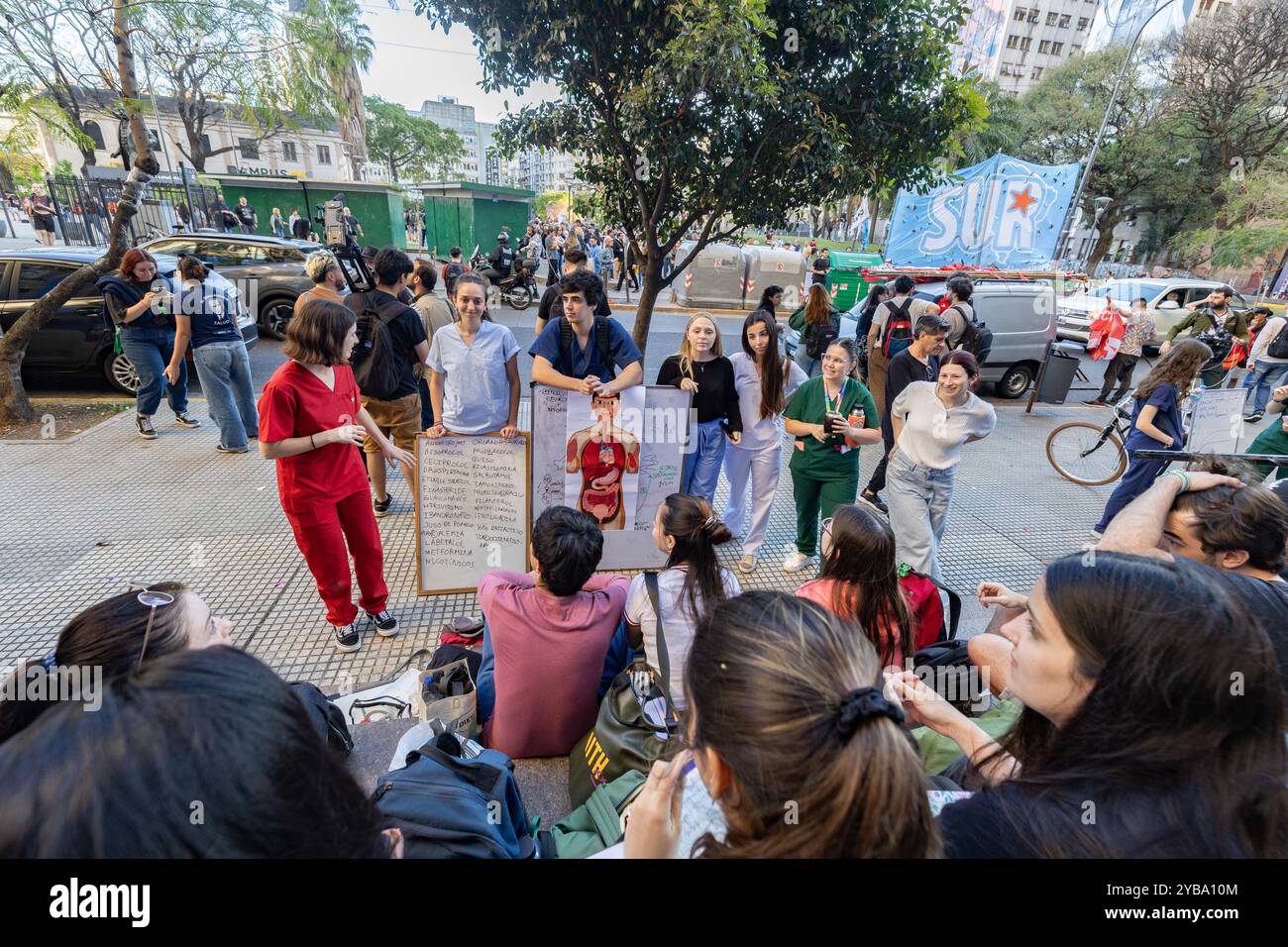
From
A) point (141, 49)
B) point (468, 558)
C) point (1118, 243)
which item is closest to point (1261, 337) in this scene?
point (468, 558)

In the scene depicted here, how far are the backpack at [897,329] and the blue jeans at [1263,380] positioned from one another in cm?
558

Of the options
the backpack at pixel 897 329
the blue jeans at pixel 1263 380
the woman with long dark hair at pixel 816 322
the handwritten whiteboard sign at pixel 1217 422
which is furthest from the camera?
the blue jeans at pixel 1263 380

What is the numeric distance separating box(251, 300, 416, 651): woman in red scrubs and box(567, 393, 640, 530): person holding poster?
1.27 metres

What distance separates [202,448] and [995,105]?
3692cm

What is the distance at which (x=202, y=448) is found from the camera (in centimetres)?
597

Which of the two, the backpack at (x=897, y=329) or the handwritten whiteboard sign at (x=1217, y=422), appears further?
the backpack at (x=897, y=329)

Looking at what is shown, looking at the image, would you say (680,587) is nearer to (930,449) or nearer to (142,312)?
(930,449)

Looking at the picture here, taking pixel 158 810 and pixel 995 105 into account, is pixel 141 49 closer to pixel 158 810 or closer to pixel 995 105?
pixel 158 810

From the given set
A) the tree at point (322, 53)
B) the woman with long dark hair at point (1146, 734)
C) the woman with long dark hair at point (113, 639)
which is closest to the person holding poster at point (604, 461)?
the woman with long dark hair at point (113, 639)

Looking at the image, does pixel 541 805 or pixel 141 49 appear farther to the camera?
pixel 141 49

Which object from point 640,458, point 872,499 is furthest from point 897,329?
point 640,458

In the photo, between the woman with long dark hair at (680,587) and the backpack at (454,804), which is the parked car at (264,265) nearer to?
the woman with long dark hair at (680,587)

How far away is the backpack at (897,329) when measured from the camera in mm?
6359

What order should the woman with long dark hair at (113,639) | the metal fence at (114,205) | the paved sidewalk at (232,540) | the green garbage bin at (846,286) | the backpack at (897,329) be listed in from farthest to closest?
1. the metal fence at (114,205)
2. the green garbage bin at (846,286)
3. the backpack at (897,329)
4. the paved sidewalk at (232,540)
5. the woman with long dark hair at (113,639)
